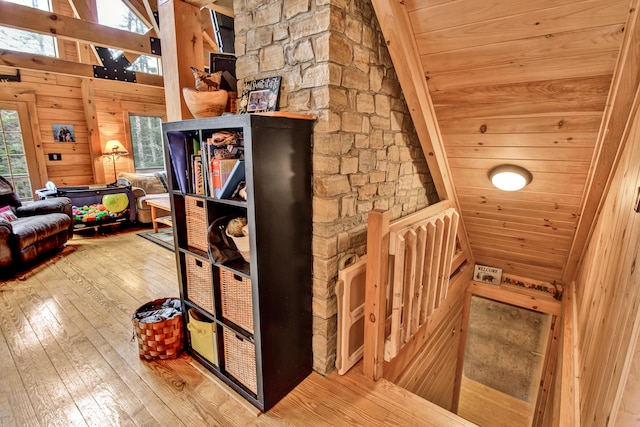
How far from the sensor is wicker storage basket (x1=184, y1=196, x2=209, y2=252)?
1.69 metres

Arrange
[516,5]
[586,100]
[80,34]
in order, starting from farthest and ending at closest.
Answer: [80,34]
[586,100]
[516,5]

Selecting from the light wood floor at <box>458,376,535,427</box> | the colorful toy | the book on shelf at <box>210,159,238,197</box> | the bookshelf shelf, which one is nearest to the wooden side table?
the colorful toy

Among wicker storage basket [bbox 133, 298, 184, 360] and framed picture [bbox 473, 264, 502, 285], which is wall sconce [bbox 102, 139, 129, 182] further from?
framed picture [bbox 473, 264, 502, 285]

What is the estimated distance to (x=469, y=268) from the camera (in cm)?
309

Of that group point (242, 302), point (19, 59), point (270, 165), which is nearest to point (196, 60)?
point (270, 165)

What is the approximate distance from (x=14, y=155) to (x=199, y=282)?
17.5 ft

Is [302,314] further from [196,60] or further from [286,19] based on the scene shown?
[196,60]

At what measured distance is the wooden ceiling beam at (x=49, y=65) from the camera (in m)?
3.90

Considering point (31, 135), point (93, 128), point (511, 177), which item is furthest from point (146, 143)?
point (511, 177)

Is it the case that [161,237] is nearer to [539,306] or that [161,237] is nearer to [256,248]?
[256,248]

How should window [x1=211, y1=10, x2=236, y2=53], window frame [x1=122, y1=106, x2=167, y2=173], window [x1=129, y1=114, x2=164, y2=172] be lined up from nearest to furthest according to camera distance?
window [x1=211, y1=10, x2=236, y2=53] < window frame [x1=122, y1=106, x2=167, y2=173] < window [x1=129, y1=114, x2=164, y2=172]

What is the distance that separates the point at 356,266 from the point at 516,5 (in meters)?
1.35

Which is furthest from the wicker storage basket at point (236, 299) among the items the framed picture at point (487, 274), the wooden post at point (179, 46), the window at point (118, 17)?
the window at point (118, 17)

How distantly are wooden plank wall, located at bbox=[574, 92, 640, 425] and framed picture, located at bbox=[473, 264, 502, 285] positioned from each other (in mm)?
1478
